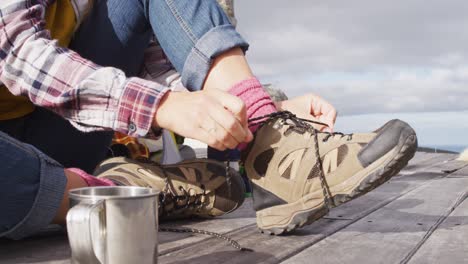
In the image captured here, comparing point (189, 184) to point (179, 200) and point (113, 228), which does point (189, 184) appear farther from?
point (113, 228)

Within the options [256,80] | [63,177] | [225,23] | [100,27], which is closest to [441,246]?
[256,80]

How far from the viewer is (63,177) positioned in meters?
1.10

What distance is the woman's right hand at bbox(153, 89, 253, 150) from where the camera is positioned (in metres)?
0.96

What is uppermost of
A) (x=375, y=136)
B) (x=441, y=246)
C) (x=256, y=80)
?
(x=256, y=80)

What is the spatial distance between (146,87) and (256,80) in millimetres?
309

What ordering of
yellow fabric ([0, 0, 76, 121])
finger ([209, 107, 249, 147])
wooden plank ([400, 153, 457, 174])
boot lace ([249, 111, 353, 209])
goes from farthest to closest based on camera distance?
wooden plank ([400, 153, 457, 174]) → yellow fabric ([0, 0, 76, 121]) → boot lace ([249, 111, 353, 209]) → finger ([209, 107, 249, 147])

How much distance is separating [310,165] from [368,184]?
0.43ft

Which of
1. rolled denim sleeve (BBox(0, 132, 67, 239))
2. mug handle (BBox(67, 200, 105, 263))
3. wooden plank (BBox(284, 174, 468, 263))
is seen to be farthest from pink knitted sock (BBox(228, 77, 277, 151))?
mug handle (BBox(67, 200, 105, 263))

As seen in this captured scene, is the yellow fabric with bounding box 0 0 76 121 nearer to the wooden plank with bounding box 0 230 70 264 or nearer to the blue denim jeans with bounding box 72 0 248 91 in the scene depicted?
the blue denim jeans with bounding box 72 0 248 91

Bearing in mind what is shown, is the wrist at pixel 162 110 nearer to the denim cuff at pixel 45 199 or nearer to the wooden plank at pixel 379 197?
the denim cuff at pixel 45 199

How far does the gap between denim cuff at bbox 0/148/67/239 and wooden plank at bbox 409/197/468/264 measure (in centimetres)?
69

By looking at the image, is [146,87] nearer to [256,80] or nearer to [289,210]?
[256,80]

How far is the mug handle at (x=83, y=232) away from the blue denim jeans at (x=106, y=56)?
13.9 inches

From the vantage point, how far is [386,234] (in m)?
1.25
